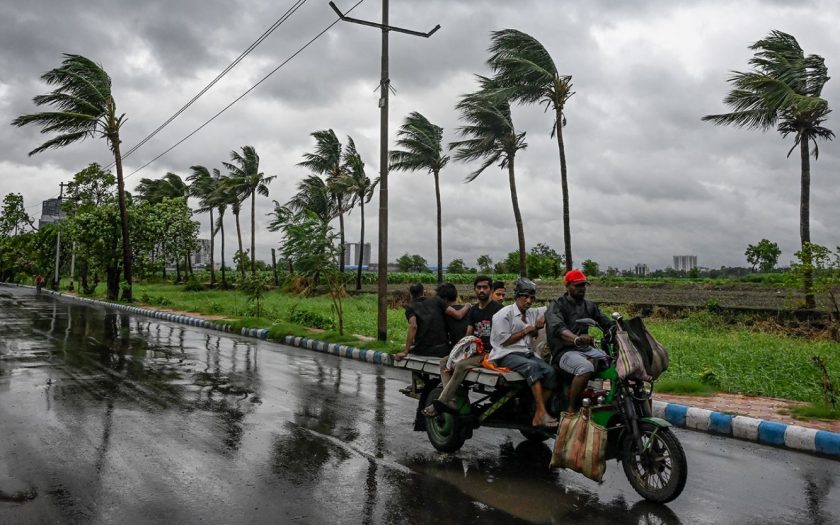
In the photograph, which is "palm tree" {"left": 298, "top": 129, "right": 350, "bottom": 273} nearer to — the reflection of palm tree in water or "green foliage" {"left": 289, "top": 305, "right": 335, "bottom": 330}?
"green foliage" {"left": 289, "top": 305, "right": 335, "bottom": 330}

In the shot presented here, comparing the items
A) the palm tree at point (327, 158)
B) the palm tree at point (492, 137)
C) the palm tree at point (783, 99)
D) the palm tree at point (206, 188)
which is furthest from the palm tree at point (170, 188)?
the palm tree at point (783, 99)

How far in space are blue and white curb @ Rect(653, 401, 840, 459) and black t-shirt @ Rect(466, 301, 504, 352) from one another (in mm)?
3238

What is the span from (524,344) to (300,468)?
7.53ft

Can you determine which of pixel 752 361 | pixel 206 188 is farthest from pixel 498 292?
pixel 206 188

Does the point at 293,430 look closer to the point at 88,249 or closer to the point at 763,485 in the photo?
the point at 763,485

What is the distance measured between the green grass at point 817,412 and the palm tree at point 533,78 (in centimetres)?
1471

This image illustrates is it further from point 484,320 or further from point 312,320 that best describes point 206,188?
point 484,320

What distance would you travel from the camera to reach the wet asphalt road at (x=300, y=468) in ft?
15.0

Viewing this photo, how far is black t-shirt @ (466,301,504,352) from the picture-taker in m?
6.68

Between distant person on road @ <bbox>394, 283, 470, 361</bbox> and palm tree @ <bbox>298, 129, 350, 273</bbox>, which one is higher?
palm tree @ <bbox>298, 129, 350, 273</bbox>

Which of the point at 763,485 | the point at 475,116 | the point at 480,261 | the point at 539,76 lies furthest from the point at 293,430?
the point at 480,261

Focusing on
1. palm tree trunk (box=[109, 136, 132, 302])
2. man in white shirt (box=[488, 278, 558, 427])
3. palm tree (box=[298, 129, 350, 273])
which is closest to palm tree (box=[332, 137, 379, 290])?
palm tree (box=[298, 129, 350, 273])

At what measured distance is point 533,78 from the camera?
22875mm

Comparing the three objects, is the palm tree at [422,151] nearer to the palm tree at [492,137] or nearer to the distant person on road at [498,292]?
the palm tree at [492,137]
